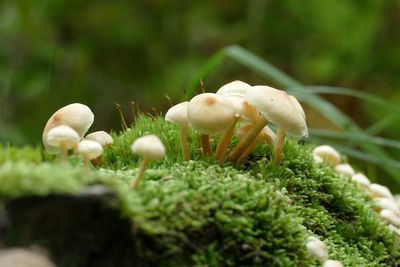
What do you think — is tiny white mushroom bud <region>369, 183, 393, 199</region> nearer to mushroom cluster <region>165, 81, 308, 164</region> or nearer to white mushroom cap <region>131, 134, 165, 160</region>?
mushroom cluster <region>165, 81, 308, 164</region>

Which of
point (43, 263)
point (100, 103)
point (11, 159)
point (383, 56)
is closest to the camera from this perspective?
point (43, 263)

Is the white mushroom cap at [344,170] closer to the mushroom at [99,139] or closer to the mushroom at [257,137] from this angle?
the mushroom at [257,137]

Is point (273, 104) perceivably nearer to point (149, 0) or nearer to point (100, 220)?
point (100, 220)

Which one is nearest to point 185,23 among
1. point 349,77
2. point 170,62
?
point 170,62

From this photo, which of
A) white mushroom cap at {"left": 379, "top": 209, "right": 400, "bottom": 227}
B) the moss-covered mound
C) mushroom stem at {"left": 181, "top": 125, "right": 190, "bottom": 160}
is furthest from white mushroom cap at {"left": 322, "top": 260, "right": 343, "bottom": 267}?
white mushroom cap at {"left": 379, "top": 209, "right": 400, "bottom": 227}

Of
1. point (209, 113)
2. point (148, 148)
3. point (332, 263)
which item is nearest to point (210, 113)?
point (209, 113)

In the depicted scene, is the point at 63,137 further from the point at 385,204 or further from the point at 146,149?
Result: the point at 385,204
